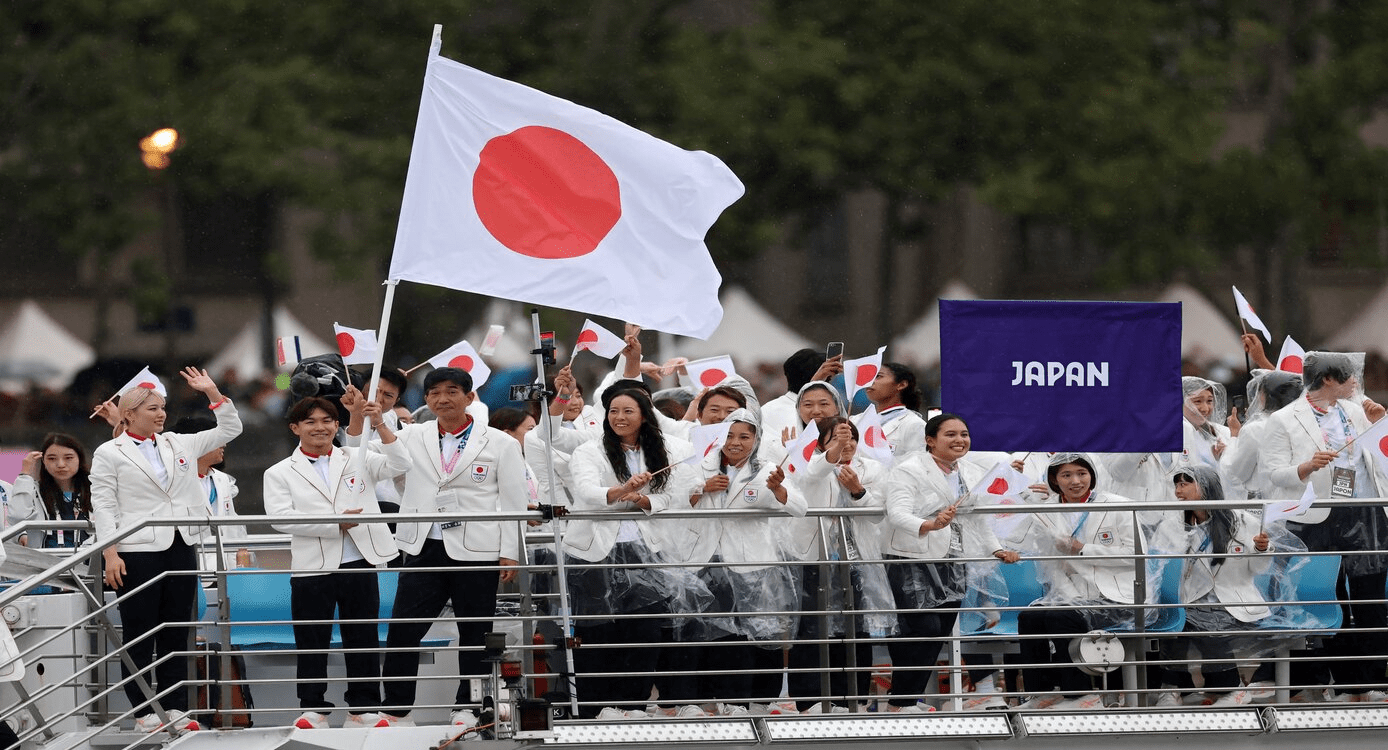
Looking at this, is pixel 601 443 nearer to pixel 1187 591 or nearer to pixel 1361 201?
pixel 1187 591

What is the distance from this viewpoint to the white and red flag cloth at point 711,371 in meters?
11.4

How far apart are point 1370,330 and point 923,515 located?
11238 millimetres

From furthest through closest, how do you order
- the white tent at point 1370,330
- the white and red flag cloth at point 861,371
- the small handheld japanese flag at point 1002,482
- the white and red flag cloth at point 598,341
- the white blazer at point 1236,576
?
1. the white tent at point 1370,330
2. the white and red flag cloth at point 598,341
3. the white and red flag cloth at point 861,371
4. the white blazer at point 1236,576
5. the small handheld japanese flag at point 1002,482

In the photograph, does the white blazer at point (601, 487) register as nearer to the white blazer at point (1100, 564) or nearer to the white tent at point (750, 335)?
the white blazer at point (1100, 564)

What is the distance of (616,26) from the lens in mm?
17250

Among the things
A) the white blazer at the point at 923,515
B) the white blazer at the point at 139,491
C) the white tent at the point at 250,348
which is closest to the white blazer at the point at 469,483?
the white blazer at the point at 139,491

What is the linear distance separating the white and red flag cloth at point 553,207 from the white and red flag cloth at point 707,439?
0.87 meters

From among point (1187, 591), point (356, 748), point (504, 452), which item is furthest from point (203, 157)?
point (1187, 591)

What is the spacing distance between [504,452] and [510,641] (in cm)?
97

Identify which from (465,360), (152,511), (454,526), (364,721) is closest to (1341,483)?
(454,526)

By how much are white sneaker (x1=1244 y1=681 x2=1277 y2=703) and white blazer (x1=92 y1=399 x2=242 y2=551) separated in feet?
17.0

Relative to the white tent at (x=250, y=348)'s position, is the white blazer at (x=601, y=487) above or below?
below

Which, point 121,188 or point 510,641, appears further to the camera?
point 121,188

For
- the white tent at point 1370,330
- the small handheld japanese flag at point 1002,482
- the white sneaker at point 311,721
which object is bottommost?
the white sneaker at point 311,721
